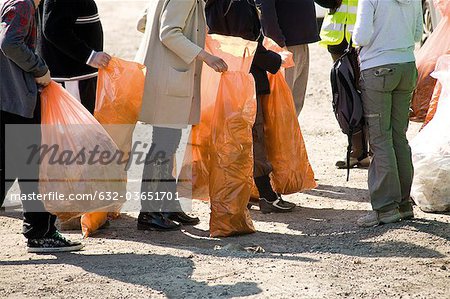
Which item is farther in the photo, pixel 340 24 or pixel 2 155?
pixel 340 24

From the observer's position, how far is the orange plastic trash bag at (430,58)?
7266mm

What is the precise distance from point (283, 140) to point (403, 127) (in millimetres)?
937

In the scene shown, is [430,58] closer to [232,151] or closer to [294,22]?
[294,22]

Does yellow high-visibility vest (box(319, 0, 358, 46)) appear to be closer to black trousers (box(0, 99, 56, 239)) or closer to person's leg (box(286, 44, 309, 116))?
person's leg (box(286, 44, 309, 116))

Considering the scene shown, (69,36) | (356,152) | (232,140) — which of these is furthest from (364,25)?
(356,152)

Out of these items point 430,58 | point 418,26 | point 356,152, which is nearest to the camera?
point 418,26

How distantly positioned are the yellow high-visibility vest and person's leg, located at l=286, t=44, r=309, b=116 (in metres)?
0.24

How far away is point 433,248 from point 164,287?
5.58ft

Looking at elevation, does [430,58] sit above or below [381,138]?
above

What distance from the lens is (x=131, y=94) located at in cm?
607

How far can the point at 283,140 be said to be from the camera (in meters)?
6.84

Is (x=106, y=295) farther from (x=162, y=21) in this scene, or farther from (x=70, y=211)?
(x=162, y=21)

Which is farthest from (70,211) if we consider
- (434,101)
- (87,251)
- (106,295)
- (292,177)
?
(434,101)

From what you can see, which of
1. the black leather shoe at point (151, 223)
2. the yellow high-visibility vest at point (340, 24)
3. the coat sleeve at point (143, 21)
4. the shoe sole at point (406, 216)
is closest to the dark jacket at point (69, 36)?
the coat sleeve at point (143, 21)
